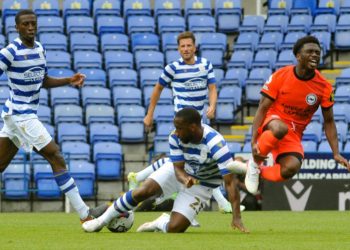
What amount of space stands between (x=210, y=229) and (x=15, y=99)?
2714mm

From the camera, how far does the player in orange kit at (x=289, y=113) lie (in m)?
13.0

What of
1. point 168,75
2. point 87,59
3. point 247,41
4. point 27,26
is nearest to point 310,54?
point 27,26

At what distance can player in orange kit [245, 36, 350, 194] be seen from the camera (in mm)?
12984

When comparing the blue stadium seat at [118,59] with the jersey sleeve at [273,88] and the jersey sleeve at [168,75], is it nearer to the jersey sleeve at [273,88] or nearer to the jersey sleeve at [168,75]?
the jersey sleeve at [168,75]

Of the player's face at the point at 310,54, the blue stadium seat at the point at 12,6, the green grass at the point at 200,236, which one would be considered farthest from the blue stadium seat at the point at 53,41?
the player's face at the point at 310,54

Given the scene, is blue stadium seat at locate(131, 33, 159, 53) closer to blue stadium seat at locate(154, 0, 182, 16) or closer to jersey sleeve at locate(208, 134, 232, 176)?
blue stadium seat at locate(154, 0, 182, 16)

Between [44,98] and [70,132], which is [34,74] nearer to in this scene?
[70,132]

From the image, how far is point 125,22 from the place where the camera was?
29.3m

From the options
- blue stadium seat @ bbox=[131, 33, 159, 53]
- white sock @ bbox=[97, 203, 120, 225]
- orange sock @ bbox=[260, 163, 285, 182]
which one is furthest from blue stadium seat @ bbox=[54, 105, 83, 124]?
orange sock @ bbox=[260, 163, 285, 182]

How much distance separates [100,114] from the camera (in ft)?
82.7

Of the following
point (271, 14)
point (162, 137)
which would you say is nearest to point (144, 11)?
point (271, 14)

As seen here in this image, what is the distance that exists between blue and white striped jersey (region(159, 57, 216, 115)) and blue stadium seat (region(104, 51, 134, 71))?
10686mm

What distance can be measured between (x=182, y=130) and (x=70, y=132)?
12.2 m

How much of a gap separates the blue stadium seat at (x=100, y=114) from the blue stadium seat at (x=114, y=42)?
2669mm
